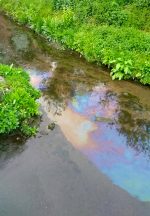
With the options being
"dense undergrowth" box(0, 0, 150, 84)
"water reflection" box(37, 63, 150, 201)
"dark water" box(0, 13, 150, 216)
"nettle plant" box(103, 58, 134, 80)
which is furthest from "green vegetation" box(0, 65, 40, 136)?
"dense undergrowth" box(0, 0, 150, 84)

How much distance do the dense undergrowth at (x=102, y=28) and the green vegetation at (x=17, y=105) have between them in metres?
4.60

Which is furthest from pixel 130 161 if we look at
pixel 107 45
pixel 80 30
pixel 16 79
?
pixel 80 30

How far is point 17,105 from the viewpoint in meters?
14.1

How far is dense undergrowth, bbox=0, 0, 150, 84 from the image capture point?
18016 mm

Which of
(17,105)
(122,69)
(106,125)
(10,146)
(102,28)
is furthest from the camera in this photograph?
(102,28)

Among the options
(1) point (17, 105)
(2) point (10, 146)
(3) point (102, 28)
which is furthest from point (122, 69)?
(2) point (10, 146)

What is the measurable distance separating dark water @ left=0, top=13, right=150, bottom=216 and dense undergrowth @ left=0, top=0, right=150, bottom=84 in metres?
0.78

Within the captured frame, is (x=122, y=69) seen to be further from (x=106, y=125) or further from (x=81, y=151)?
(x=81, y=151)

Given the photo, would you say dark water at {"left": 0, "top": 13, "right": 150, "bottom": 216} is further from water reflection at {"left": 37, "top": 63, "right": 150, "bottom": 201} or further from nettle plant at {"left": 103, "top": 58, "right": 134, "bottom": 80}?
nettle plant at {"left": 103, "top": 58, "right": 134, "bottom": 80}

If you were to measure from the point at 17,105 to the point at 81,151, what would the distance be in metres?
2.78

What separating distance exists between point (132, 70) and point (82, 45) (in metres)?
3.30

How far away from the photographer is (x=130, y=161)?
1327 centimetres

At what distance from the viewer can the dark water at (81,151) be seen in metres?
11.5

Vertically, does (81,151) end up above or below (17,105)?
below
